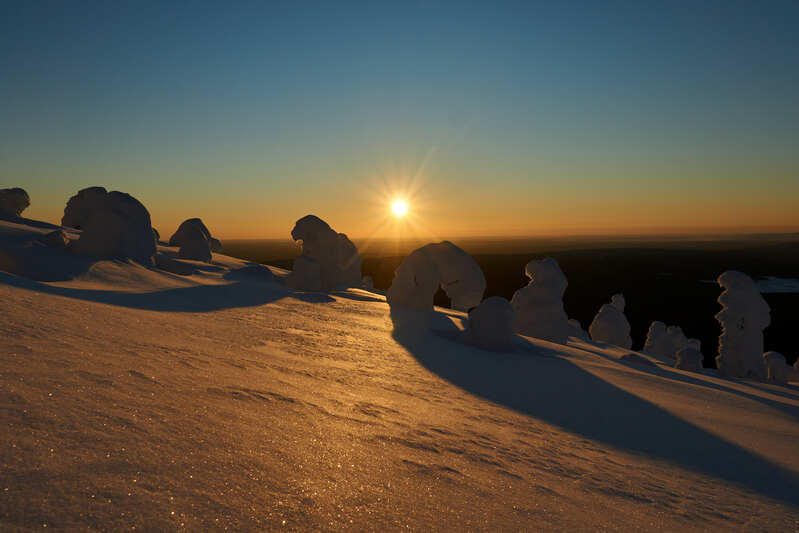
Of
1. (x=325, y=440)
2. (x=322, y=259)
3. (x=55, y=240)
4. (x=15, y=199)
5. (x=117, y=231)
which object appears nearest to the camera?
(x=325, y=440)

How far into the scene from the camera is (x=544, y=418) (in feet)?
14.5

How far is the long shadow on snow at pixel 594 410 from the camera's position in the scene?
3.67 m

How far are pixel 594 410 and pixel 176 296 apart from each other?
22.6ft

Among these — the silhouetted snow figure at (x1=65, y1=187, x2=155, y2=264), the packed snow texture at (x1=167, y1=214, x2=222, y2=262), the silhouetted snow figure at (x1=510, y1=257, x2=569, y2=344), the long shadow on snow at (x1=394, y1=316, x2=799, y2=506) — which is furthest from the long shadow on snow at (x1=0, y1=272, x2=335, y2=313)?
the silhouetted snow figure at (x1=510, y1=257, x2=569, y2=344)

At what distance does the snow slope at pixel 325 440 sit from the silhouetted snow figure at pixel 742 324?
1195cm

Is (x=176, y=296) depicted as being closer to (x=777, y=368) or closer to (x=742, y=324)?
(x=742, y=324)

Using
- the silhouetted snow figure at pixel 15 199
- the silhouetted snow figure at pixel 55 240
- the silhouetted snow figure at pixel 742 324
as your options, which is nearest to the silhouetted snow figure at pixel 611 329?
the silhouetted snow figure at pixel 742 324

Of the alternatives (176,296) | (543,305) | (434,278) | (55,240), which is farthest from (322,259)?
(176,296)

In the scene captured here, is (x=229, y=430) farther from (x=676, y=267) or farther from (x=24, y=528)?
(x=676, y=267)

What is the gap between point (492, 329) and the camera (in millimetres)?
8289

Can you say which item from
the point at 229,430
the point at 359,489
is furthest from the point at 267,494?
the point at 229,430

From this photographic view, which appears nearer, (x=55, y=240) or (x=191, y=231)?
(x=55, y=240)

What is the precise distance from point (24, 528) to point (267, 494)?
2.61 feet

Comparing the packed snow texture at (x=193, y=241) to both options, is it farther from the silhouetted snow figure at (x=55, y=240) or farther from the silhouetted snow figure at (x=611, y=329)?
the silhouetted snow figure at (x=611, y=329)
